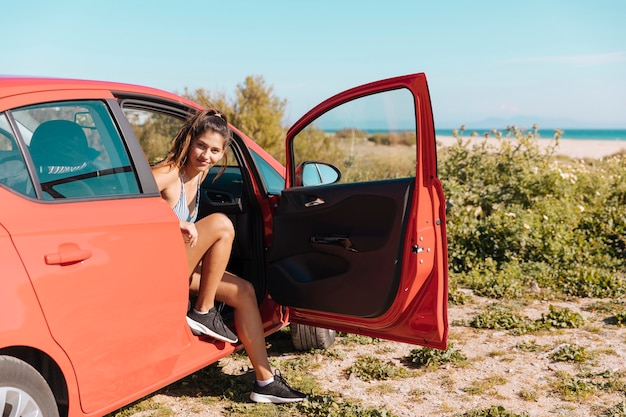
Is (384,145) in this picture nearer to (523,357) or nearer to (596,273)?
(523,357)

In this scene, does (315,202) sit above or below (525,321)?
above

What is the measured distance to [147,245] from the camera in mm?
3084

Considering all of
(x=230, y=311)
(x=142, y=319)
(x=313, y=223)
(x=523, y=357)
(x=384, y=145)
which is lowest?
(x=523, y=357)

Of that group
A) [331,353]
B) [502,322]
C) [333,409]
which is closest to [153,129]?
[502,322]

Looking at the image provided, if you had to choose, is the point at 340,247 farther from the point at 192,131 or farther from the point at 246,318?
the point at 192,131

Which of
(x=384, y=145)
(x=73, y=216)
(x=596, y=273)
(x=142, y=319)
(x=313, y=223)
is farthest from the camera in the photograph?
(x=596, y=273)

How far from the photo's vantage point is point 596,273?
21.7 ft

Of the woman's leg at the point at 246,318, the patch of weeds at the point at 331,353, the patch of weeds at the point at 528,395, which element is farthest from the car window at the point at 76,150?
the patch of weeds at the point at 528,395

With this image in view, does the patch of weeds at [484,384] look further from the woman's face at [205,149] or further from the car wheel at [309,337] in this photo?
the woman's face at [205,149]

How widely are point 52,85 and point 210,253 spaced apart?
4.01ft

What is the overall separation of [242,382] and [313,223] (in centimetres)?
108

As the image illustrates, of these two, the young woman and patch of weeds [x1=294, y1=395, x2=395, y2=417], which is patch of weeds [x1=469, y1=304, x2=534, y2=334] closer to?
patch of weeds [x1=294, y1=395, x2=395, y2=417]

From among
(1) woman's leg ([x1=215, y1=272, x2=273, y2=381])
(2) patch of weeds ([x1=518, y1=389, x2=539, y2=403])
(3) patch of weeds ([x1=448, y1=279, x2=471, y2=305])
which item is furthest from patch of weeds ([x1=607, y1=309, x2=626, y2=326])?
(1) woman's leg ([x1=215, y1=272, x2=273, y2=381])

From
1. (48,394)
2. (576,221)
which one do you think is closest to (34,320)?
(48,394)
